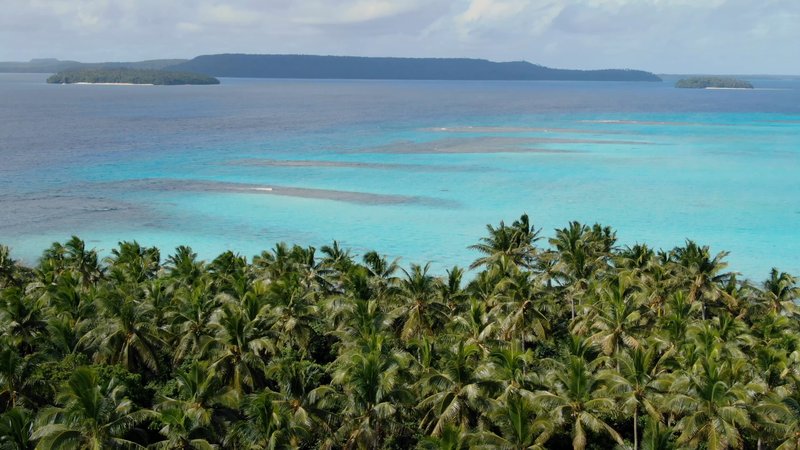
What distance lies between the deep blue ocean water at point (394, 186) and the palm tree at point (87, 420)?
39.9m

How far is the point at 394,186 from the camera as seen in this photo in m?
95.3

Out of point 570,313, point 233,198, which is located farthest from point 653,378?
point 233,198

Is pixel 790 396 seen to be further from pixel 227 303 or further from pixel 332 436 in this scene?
pixel 227 303

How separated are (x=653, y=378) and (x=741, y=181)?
78.5 m

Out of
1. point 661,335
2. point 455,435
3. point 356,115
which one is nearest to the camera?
point 455,435

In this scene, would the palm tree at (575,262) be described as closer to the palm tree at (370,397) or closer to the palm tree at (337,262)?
the palm tree at (337,262)

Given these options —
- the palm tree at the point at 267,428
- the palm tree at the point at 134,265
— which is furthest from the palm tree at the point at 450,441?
the palm tree at the point at 134,265

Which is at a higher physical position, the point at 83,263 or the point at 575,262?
the point at 575,262

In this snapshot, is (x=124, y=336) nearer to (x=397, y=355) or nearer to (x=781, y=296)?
(x=397, y=355)

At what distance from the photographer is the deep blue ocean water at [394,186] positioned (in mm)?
72875

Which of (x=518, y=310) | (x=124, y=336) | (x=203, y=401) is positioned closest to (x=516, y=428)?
(x=203, y=401)

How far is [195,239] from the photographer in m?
71.9

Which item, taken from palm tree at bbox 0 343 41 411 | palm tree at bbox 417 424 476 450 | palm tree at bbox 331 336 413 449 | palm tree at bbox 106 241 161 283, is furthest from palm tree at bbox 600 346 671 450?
palm tree at bbox 106 241 161 283

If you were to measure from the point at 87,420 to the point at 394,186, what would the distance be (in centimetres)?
7201
